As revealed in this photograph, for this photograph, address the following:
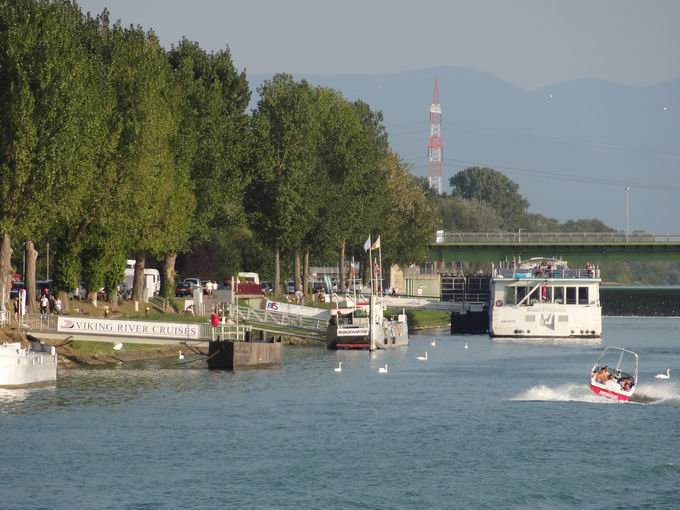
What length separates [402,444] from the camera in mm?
59344

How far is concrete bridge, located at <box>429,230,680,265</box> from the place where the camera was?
587 feet

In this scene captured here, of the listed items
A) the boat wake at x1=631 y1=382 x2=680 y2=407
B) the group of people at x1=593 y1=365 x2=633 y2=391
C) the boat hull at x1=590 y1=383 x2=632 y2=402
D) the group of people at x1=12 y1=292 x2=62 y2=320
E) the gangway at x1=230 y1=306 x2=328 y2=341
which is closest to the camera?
the group of people at x1=593 y1=365 x2=633 y2=391

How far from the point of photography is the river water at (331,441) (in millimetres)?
48531

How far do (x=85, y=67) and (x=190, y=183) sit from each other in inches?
978

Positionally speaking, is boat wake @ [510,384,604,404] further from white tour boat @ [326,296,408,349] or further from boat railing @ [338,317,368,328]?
boat railing @ [338,317,368,328]

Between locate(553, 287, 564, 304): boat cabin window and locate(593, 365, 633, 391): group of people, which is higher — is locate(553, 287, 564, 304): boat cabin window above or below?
above

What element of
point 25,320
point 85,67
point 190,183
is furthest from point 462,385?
point 190,183

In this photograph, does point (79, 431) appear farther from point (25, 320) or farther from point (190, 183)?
point (190, 183)

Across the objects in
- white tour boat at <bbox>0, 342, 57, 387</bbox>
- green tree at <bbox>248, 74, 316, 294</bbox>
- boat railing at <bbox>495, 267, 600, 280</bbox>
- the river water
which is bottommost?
the river water

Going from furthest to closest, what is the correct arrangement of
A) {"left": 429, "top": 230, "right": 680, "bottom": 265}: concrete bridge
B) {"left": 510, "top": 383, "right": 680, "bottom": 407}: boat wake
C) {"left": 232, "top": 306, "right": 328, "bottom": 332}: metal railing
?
{"left": 429, "top": 230, "right": 680, "bottom": 265}: concrete bridge < {"left": 232, "top": 306, "right": 328, "bottom": 332}: metal railing < {"left": 510, "top": 383, "right": 680, "bottom": 407}: boat wake

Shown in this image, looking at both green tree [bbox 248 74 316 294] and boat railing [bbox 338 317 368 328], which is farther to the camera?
green tree [bbox 248 74 316 294]

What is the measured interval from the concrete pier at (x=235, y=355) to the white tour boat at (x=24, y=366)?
14814mm

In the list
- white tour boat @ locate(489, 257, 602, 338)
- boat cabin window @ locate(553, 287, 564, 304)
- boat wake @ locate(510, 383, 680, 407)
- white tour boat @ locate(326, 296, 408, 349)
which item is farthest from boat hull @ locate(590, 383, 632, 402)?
boat cabin window @ locate(553, 287, 564, 304)

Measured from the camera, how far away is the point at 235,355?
88.6m
